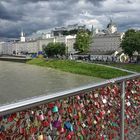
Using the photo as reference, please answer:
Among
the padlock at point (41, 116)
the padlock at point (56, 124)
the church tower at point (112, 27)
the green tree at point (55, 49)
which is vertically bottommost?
the green tree at point (55, 49)

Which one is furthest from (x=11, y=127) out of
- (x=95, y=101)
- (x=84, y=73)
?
(x=84, y=73)

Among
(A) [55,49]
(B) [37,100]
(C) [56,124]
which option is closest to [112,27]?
(A) [55,49]

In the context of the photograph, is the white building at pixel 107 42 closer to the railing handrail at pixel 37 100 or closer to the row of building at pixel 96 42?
the row of building at pixel 96 42

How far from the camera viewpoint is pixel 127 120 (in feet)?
10.8

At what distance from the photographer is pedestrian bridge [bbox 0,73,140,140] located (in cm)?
191

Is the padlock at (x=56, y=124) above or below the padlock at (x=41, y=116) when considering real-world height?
below

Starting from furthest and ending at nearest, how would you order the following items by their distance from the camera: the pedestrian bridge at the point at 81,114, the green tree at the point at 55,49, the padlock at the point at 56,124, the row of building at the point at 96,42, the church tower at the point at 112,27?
the church tower at the point at 112,27 < the row of building at the point at 96,42 < the green tree at the point at 55,49 < the padlock at the point at 56,124 < the pedestrian bridge at the point at 81,114

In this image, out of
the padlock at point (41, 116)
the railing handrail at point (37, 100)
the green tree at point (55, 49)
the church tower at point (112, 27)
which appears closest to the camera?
the railing handrail at point (37, 100)

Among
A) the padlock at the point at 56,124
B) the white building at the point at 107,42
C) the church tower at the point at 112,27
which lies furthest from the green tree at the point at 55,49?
the padlock at the point at 56,124

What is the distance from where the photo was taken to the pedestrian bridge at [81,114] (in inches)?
75.2

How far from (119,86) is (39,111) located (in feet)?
3.86

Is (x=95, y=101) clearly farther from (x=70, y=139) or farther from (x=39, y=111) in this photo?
(x=39, y=111)

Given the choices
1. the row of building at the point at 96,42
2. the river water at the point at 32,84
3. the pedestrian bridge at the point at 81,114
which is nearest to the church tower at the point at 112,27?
the row of building at the point at 96,42

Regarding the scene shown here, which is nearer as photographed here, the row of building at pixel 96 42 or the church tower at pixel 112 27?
the row of building at pixel 96 42
